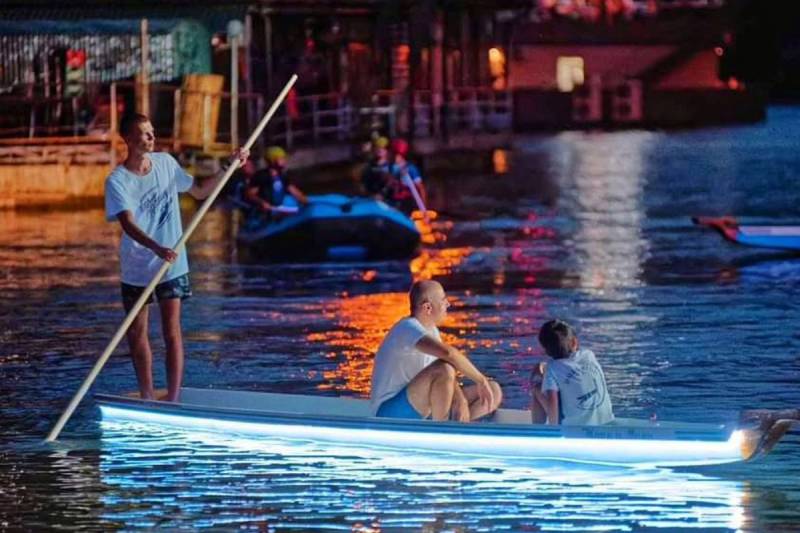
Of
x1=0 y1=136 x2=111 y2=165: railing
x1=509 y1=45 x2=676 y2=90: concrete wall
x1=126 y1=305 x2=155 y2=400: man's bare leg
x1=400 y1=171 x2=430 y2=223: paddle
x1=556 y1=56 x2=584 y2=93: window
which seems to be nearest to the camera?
x1=126 y1=305 x2=155 y2=400: man's bare leg

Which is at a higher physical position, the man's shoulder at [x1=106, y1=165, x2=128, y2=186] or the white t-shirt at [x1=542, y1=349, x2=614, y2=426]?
the man's shoulder at [x1=106, y1=165, x2=128, y2=186]

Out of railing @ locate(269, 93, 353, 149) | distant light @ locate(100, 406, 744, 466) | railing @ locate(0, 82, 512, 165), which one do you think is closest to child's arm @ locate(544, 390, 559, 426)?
distant light @ locate(100, 406, 744, 466)

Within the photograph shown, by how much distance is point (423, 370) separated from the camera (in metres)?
10.9

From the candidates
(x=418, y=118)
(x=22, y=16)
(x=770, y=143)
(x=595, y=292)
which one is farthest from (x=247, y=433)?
(x=770, y=143)

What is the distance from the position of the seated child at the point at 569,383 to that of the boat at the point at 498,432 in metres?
0.16

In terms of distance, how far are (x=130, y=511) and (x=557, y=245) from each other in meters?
15.9

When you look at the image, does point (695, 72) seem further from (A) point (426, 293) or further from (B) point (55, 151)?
(A) point (426, 293)

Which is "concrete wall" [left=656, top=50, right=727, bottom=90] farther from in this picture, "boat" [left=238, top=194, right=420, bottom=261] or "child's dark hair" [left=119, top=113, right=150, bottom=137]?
"child's dark hair" [left=119, top=113, right=150, bottom=137]

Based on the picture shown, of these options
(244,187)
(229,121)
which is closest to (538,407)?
(244,187)

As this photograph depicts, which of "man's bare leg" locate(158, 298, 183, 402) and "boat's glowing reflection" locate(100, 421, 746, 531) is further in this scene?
"man's bare leg" locate(158, 298, 183, 402)

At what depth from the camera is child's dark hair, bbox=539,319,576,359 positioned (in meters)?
10.6

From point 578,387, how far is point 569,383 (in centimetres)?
5

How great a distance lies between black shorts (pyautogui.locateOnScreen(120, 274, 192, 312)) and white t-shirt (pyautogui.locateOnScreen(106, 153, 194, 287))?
0.03 meters

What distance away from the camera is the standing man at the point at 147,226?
468 inches
